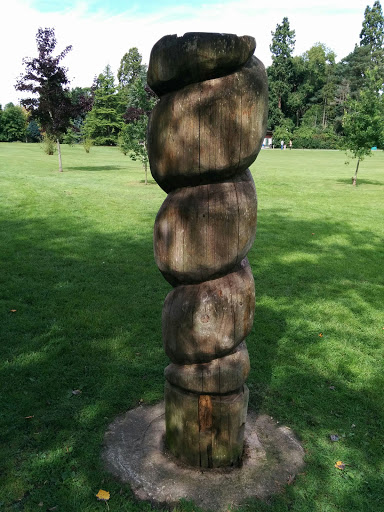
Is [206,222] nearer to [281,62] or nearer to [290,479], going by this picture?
[290,479]

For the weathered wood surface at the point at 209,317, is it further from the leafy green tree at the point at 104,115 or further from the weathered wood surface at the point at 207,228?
the leafy green tree at the point at 104,115

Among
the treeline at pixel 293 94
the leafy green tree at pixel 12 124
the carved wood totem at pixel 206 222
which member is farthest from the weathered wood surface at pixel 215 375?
the leafy green tree at pixel 12 124

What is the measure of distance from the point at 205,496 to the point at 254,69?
2914mm

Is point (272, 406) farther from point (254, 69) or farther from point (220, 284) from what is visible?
point (254, 69)

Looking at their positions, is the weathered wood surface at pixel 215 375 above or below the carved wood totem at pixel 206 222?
below

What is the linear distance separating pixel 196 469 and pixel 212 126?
2540 mm

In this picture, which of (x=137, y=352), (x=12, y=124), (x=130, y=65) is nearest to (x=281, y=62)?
(x=130, y=65)

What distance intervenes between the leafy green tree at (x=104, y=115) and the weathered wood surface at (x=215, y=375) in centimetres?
5536

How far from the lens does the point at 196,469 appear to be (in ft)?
11.1

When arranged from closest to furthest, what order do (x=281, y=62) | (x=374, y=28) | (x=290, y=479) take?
(x=290, y=479) → (x=281, y=62) → (x=374, y=28)

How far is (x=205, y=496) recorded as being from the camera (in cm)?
318

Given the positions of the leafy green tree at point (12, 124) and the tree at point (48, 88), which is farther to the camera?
the leafy green tree at point (12, 124)

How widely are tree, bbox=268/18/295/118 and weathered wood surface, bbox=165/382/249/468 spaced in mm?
68646

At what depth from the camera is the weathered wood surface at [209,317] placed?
297 cm
